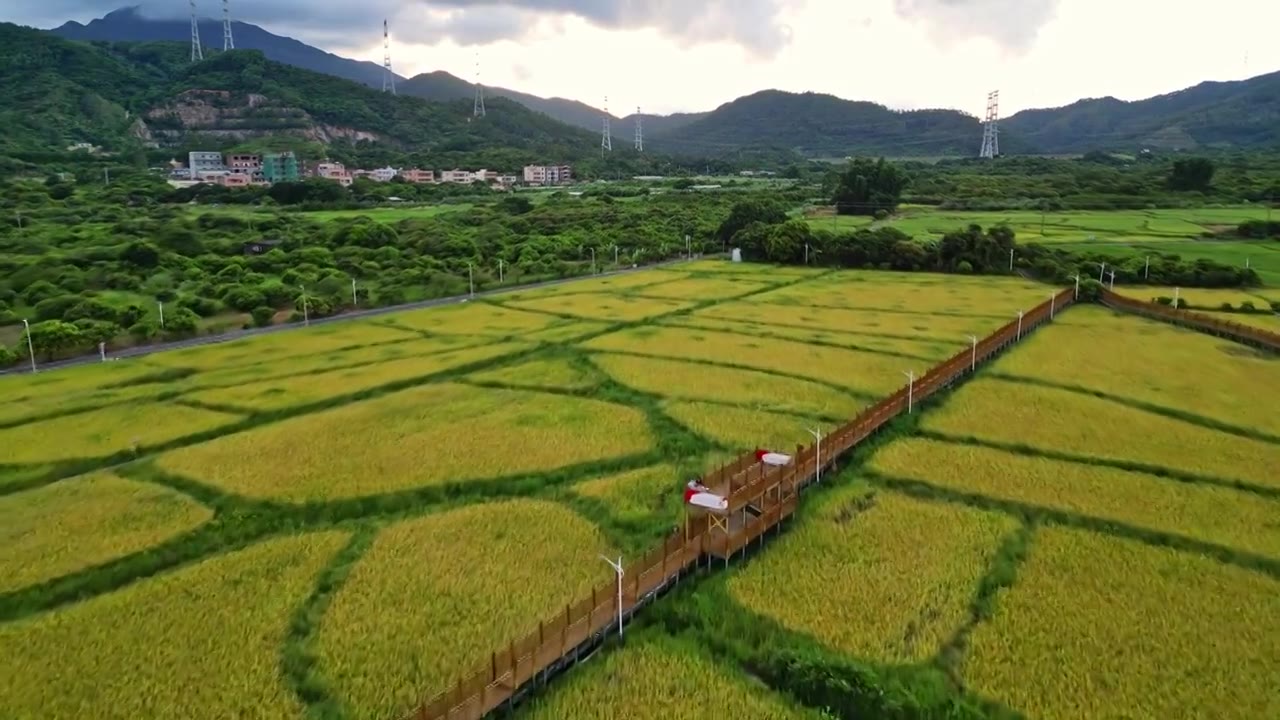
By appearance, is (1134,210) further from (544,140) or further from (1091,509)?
(544,140)

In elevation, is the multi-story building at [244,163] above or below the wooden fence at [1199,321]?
above

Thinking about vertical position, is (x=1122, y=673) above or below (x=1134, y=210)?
below

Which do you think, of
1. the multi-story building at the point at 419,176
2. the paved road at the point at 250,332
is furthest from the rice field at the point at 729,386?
the multi-story building at the point at 419,176

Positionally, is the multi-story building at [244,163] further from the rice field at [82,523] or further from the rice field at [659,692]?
the rice field at [659,692]

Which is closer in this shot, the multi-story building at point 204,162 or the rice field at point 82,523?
the rice field at point 82,523

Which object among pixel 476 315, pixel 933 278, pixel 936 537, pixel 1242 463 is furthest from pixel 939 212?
pixel 936 537
